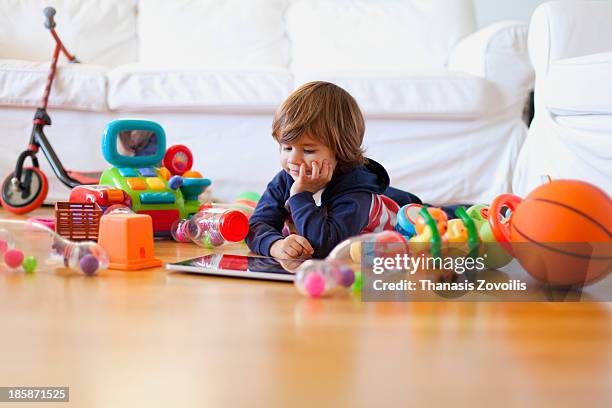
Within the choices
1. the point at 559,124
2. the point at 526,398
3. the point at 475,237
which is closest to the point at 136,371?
the point at 526,398

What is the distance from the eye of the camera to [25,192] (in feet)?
7.47

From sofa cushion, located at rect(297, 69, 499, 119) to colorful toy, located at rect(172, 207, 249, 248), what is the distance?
996 mm

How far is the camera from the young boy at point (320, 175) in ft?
4.66

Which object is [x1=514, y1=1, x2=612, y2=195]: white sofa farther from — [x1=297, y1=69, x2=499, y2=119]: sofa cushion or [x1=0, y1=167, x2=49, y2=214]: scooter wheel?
[x1=0, y1=167, x2=49, y2=214]: scooter wheel

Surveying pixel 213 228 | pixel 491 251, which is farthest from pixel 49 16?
pixel 491 251

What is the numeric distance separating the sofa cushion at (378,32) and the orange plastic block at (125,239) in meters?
1.79

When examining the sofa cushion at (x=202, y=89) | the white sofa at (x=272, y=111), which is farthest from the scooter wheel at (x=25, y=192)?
the sofa cushion at (x=202, y=89)

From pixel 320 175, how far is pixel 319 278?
0.39 m

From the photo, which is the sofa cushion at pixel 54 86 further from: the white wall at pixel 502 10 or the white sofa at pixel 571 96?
the white wall at pixel 502 10

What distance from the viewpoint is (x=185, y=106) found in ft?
8.48

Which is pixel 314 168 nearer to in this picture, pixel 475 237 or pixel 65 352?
pixel 475 237

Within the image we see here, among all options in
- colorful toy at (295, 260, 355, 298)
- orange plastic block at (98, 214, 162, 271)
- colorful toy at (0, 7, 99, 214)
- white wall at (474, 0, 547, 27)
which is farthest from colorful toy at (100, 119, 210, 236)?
white wall at (474, 0, 547, 27)

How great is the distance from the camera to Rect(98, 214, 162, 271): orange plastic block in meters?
1.29

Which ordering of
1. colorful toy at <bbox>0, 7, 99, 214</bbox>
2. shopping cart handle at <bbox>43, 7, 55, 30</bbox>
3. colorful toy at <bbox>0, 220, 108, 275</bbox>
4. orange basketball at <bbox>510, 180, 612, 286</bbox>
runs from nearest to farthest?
orange basketball at <bbox>510, 180, 612, 286</bbox> < colorful toy at <bbox>0, 220, 108, 275</bbox> < colorful toy at <bbox>0, 7, 99, 214</bbox> < shopping cart handle at <bbox>43, 7, 55, 30</bbox>
